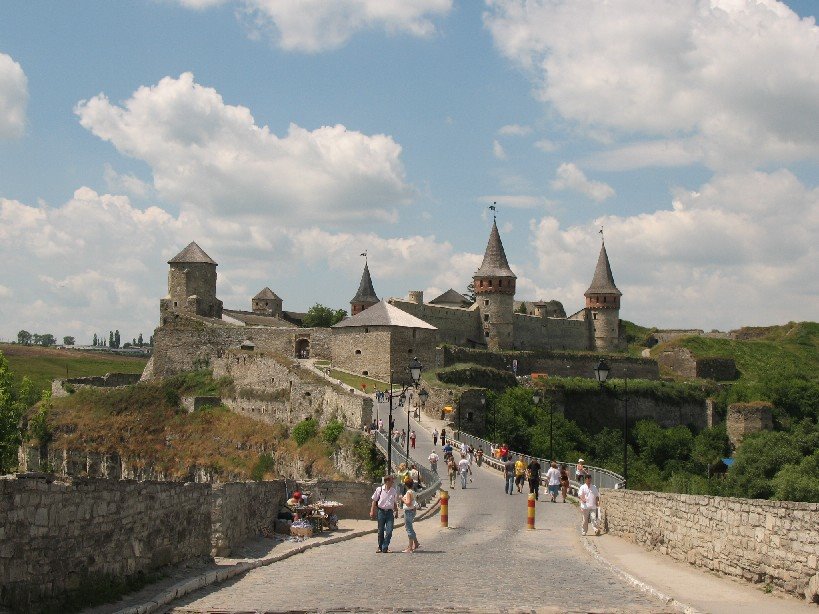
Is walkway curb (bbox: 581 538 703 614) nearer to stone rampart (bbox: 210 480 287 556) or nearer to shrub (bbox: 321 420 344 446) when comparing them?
stone rampart (bbox: 210 480 287 556)

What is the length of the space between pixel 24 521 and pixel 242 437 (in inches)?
1598

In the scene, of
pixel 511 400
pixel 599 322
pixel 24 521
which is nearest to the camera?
pixel 24 521

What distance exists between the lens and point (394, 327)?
59125 millimetres

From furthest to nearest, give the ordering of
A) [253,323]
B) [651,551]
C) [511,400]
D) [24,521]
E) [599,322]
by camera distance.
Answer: [599,322] < [253,323] < [511,400] < [651,551] < [24,521]

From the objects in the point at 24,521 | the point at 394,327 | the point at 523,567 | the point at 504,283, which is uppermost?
the point at 504,283

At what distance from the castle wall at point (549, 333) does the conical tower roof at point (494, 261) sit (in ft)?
15.4

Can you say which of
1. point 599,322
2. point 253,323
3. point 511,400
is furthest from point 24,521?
point 599,322

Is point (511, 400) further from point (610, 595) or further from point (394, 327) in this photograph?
point (610, 595)

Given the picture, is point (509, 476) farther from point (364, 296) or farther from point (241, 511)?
point (364, 296)

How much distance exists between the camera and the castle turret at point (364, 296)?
84.6m

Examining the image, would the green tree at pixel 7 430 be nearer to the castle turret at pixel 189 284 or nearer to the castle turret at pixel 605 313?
the castle turret at pixel 189 284

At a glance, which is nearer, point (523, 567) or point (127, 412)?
point (523, 567)

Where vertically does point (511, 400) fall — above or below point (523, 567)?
above

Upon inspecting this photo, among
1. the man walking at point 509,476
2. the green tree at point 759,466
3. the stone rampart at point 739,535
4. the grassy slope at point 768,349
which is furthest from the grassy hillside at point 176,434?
the grassy slope at point 768,349
